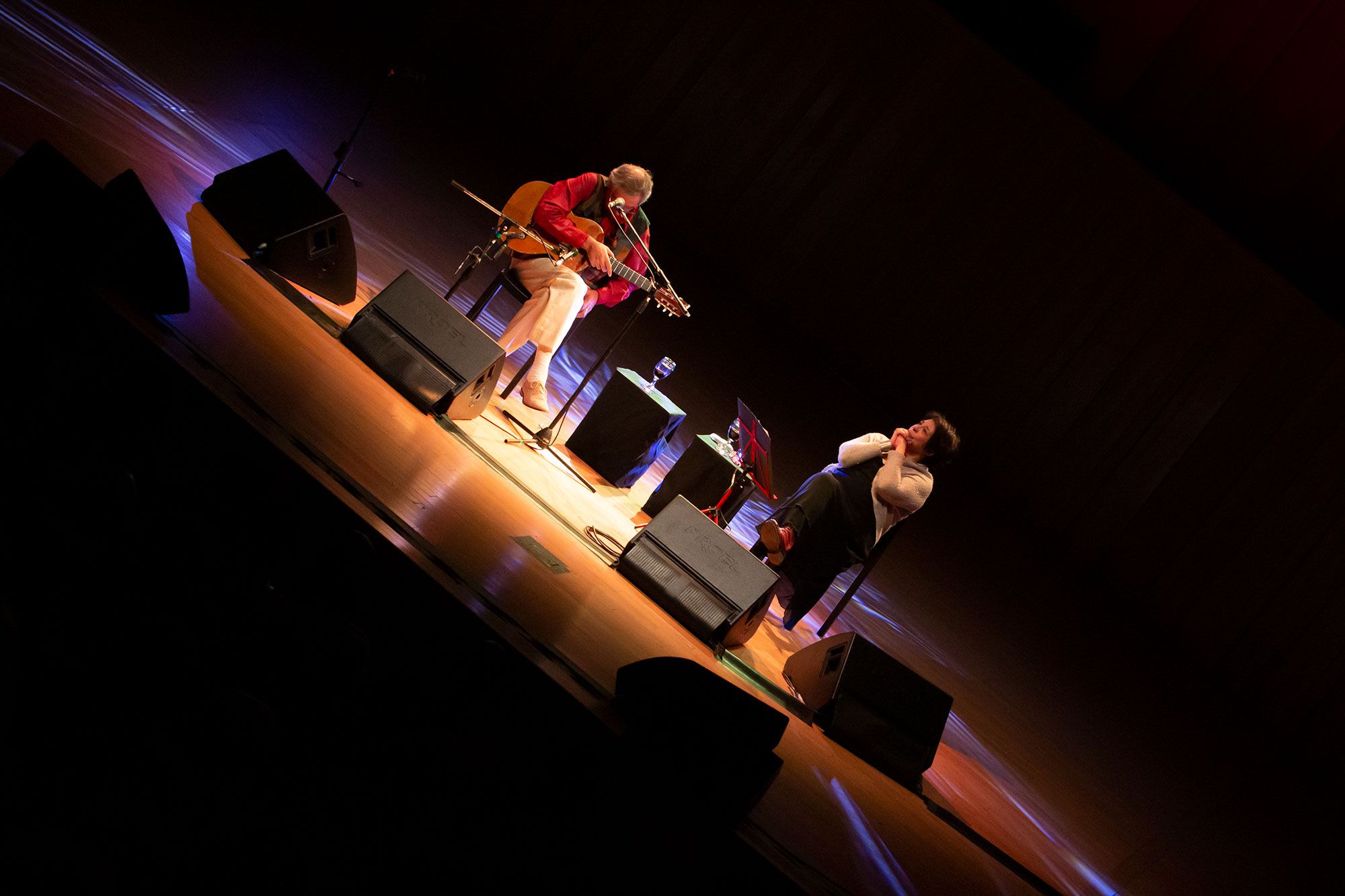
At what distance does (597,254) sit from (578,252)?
0.36 feet

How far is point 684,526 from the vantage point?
9.57 ft

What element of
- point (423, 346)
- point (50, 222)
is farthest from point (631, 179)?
point (50, 222)

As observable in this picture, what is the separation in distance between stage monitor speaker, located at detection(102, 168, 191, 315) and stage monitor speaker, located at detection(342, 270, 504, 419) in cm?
99

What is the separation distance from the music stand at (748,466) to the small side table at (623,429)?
326 millimetres

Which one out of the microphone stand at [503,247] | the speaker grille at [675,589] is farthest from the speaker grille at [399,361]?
the speaker grille at [675,589]

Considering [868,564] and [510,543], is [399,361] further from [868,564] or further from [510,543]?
[868,564]

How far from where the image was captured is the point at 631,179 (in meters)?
3.80

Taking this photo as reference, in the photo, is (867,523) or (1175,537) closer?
(867,523)

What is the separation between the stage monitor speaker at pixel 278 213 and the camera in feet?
10.8

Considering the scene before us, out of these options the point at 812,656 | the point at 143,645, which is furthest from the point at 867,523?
the point at 143,645

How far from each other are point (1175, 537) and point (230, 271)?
187 inches

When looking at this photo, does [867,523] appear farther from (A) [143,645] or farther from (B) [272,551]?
(A) [143,645]

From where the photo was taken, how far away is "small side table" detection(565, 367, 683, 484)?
3791 mm

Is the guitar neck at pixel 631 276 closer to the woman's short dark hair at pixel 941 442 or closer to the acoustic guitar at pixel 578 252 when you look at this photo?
the acoustic guitar at pixel 578 252
